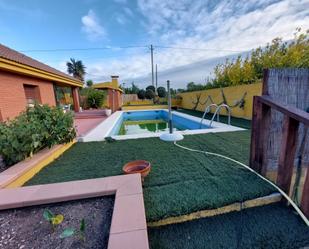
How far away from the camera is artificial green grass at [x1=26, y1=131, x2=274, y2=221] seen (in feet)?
6.04

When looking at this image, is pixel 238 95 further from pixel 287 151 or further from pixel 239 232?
pixel 239 232

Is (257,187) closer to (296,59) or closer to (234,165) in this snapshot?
(234,165)

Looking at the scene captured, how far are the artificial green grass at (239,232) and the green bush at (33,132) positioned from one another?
270cm

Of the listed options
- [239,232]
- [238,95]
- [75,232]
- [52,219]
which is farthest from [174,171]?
[238,95]

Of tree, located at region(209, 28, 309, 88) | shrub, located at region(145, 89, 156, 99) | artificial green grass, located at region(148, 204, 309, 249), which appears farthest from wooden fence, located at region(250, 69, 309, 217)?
shrub, located at region(145, 89, 156, 99)

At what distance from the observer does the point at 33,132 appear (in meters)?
2.92

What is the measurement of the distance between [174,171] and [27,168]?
2.43m

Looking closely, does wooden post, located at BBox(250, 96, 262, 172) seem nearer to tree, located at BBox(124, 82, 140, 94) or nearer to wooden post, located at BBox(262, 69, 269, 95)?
wooden post, located at BBox(262, 69, 269, 95)

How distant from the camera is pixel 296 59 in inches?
283

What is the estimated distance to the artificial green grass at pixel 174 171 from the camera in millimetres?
1841

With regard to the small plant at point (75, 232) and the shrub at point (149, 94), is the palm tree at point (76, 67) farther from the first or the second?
the small plant at point (75, 232)

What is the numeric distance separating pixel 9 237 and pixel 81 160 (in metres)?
1.93

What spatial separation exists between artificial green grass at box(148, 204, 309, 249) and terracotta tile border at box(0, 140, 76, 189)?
214cm

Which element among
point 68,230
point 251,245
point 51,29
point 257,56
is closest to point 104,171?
point 68,230
